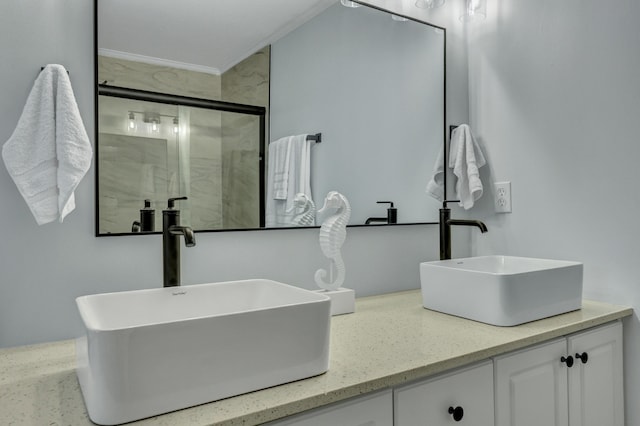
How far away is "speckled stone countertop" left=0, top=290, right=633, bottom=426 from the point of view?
780 millimetres

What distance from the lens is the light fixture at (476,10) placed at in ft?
6.48

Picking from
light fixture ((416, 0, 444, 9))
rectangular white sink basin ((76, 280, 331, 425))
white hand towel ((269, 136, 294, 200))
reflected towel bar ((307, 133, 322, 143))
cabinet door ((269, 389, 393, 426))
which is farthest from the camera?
light fixture ((416, 0, 444, 9))

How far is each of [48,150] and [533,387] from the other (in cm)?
137

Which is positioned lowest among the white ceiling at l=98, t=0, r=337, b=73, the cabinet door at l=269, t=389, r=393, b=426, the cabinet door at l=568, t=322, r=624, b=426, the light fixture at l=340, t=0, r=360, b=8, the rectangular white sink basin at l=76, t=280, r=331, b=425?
the cabinet door at l=568, t=322, r=624, b=426

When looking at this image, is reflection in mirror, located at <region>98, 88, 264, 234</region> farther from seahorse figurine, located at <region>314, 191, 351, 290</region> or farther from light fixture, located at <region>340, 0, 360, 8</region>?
light fixture, located at <region>340, 0, 360, 8</region>

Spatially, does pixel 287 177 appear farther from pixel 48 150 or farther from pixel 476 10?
pixel 476 10

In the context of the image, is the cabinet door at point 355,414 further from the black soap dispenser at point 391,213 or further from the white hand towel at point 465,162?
the white hand towel at point 465,162

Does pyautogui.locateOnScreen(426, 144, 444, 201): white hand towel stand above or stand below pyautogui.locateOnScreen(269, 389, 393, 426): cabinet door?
above

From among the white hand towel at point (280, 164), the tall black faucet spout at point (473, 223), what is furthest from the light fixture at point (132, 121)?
the tall black faucet spout at point (473, 223)

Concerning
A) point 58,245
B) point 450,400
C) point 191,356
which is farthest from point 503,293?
point 58,245

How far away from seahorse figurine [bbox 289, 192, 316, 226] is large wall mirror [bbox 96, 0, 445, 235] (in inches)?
0.5

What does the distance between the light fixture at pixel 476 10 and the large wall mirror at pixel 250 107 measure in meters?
0.23

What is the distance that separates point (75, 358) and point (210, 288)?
34 centimetres

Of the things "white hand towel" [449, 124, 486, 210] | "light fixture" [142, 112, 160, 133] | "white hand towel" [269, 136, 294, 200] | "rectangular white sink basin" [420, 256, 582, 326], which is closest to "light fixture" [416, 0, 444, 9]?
"white hand towel" [449, 124, 486, 210]
